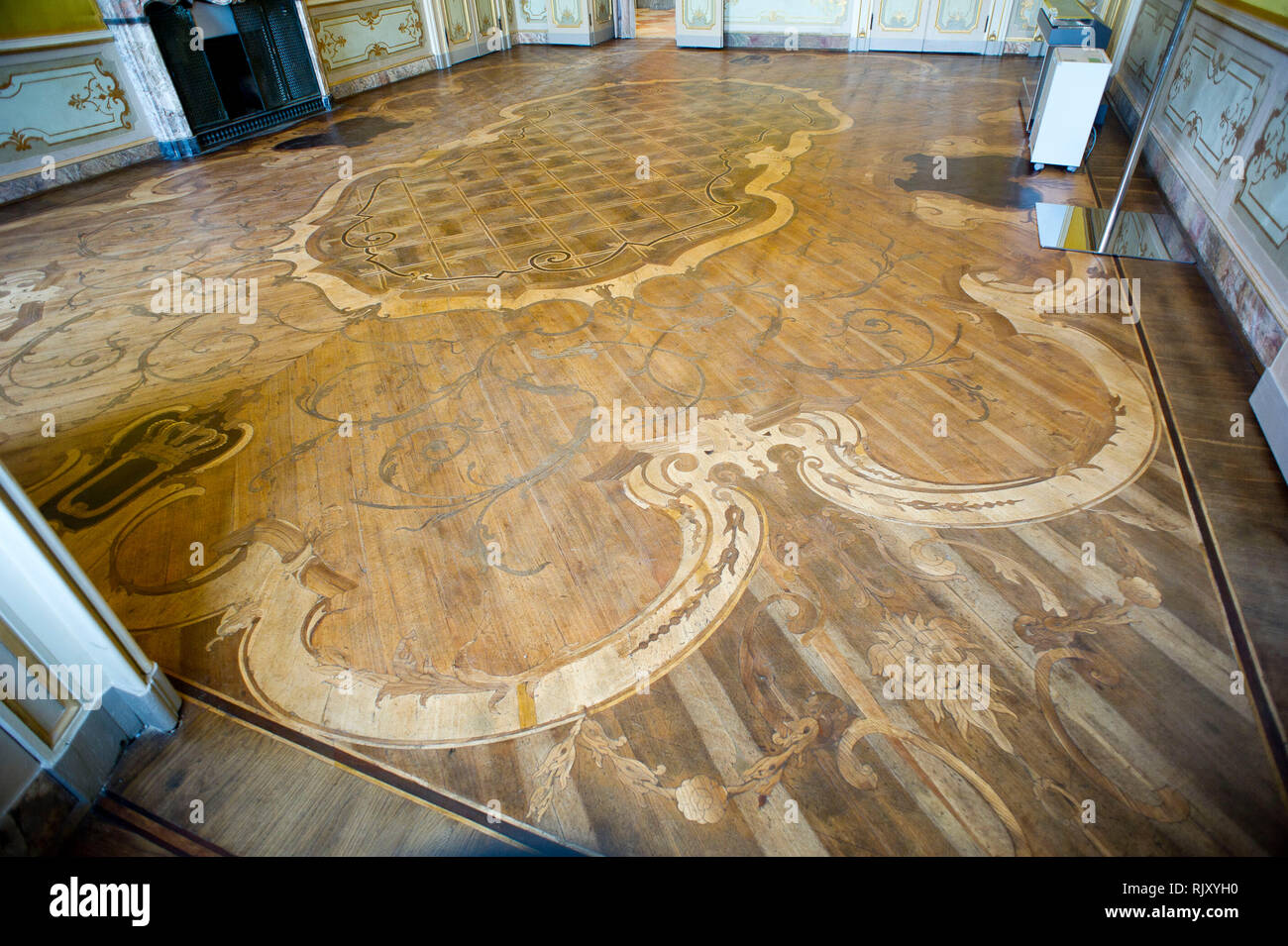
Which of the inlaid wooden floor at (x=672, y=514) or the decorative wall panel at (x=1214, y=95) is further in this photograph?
the decorative wall panel at (x=1214, y=95)

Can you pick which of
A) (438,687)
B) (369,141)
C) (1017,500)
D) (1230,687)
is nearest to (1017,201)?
(1017,500)

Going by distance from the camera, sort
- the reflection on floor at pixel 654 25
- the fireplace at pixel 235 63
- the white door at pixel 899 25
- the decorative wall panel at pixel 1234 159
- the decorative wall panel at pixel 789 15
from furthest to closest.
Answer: the reflection on floor at pixel 654 25, the decorative wall panel at pixel 789 15, the white door at pixel 899 25, the fireplace at pixel 235 63, the decorative wall panel at pixel 1234 159

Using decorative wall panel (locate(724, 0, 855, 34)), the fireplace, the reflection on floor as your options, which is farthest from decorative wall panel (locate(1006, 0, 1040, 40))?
the fireplace

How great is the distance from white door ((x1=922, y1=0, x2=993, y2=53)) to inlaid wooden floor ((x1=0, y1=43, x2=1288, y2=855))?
14.9 feet

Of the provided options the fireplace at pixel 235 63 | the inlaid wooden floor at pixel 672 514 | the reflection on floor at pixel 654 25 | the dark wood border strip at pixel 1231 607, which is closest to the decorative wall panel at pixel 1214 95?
the inlaid wooden floor at pixel 672 514

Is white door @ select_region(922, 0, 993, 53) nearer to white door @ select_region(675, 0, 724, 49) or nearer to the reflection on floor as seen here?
white door @ select_region(675, 0, 724, 49)

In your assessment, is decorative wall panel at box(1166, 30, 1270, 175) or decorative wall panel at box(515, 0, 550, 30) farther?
decorative wall panel at box(515, 0, 550, 30)

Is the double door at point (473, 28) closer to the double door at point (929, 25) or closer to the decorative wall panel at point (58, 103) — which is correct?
the decorative wall panel at point (58, 103)

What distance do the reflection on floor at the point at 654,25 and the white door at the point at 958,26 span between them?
137 inches

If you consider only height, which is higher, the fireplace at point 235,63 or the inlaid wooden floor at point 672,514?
the fireplace at point 235,63

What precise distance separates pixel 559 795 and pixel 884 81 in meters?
6.88

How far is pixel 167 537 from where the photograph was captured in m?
1.80

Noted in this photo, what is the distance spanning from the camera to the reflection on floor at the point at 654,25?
9.09 metres

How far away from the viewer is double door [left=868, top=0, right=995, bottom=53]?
6.86 metres
